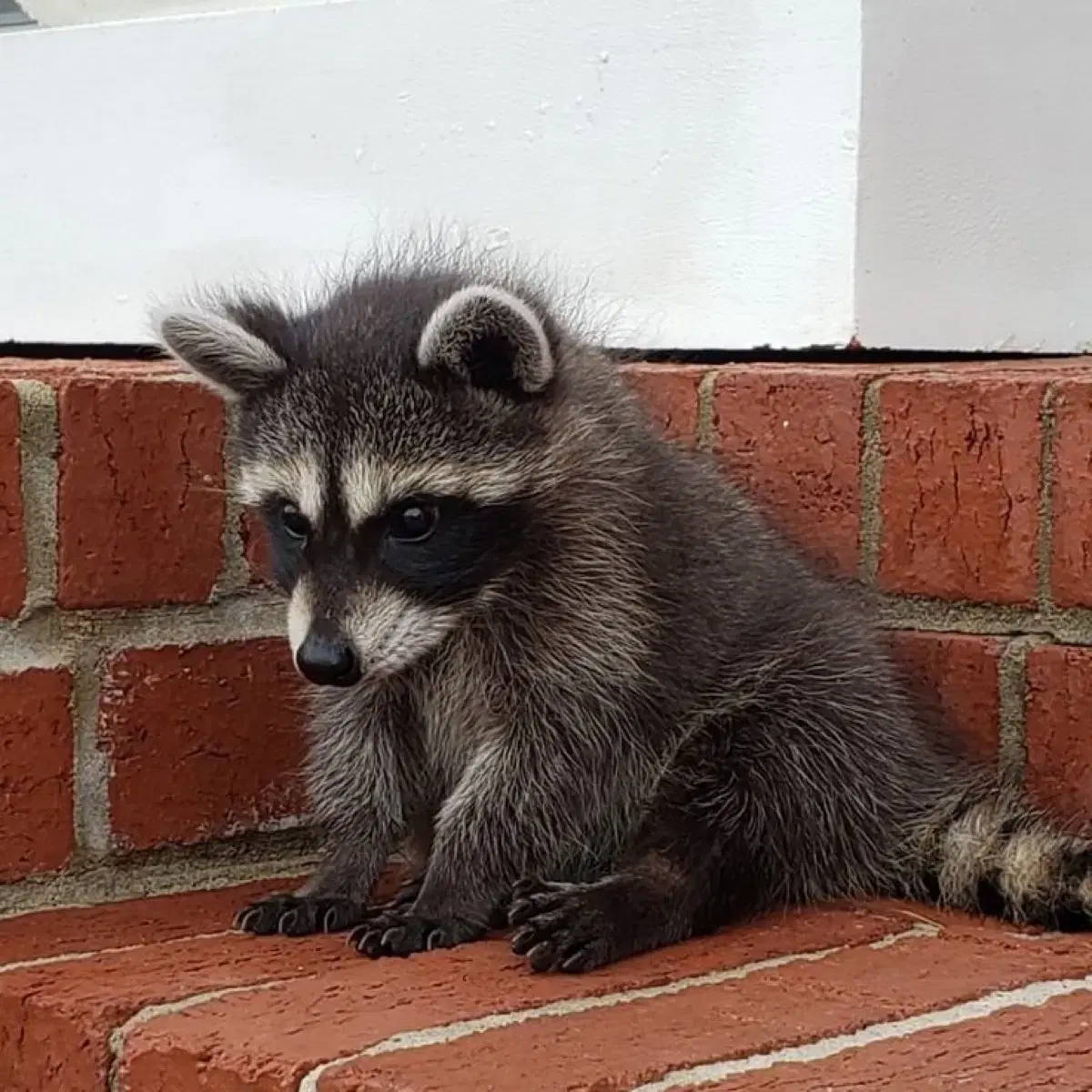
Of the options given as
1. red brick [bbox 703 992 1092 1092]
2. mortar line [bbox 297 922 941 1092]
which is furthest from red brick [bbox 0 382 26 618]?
red brick [bbox 703 992 1092 1092]

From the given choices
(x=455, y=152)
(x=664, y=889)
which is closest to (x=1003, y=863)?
(x=664, y=889)

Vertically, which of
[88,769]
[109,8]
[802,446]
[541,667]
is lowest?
[88,769]

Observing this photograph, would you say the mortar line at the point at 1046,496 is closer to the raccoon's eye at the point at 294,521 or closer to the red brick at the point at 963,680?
the red brick at the point at 963,680

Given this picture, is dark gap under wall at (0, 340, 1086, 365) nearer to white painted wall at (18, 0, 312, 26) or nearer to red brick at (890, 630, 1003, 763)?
red brick at (890, 630, 1003, 763)

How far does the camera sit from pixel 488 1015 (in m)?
1.51

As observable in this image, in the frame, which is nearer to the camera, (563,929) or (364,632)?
(563,929)

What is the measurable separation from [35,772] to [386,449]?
0.43m

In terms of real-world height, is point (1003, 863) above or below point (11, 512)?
below

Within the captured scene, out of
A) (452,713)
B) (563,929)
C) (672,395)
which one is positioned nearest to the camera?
(563,929)

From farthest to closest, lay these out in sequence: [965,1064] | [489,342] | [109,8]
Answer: [109,8] → [489,342] → [965,1064]

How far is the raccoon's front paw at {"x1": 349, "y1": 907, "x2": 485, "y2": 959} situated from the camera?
1751 millimetres

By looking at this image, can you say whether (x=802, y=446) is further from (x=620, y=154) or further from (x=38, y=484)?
(x=38, y=484)

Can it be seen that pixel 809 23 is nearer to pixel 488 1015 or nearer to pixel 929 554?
pixel 929 554

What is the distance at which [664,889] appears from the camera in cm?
180
